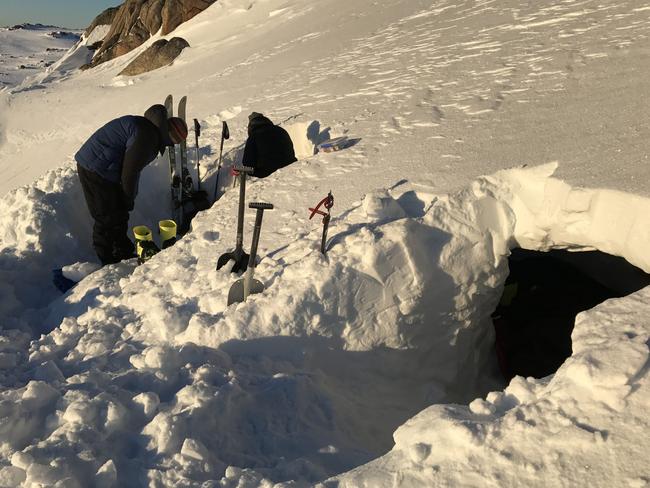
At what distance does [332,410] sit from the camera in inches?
117

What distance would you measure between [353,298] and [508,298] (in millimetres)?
2470

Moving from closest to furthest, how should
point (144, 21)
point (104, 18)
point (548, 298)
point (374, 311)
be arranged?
point (374, 311)
point (548, 298)
point (144, 21)
point (104, 18)

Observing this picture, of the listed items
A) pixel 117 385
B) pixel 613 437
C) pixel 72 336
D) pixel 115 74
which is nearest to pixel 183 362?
pixel 117 385

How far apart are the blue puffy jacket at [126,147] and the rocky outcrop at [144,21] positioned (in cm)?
1750

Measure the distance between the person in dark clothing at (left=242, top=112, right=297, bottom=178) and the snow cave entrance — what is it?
104 inches

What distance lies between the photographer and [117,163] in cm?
475

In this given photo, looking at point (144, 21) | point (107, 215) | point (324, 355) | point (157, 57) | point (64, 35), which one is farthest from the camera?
point (64, 35)

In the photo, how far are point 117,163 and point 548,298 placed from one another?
173 inches

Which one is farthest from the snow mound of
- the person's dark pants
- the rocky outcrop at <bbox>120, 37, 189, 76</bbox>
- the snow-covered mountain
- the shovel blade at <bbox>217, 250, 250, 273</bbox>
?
the rocky outcrop at <bbox>120, 37, 189, 76</bbox>

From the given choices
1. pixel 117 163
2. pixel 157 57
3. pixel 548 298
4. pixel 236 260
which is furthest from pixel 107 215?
pixel 157 57

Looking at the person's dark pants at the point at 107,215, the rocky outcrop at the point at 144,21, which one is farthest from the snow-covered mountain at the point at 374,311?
the rocky outcrop at the point at 144,21

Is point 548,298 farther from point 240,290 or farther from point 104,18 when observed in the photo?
point 104,18

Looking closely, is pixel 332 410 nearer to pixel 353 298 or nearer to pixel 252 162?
pixel 353 298

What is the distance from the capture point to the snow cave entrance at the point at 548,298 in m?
4.72
